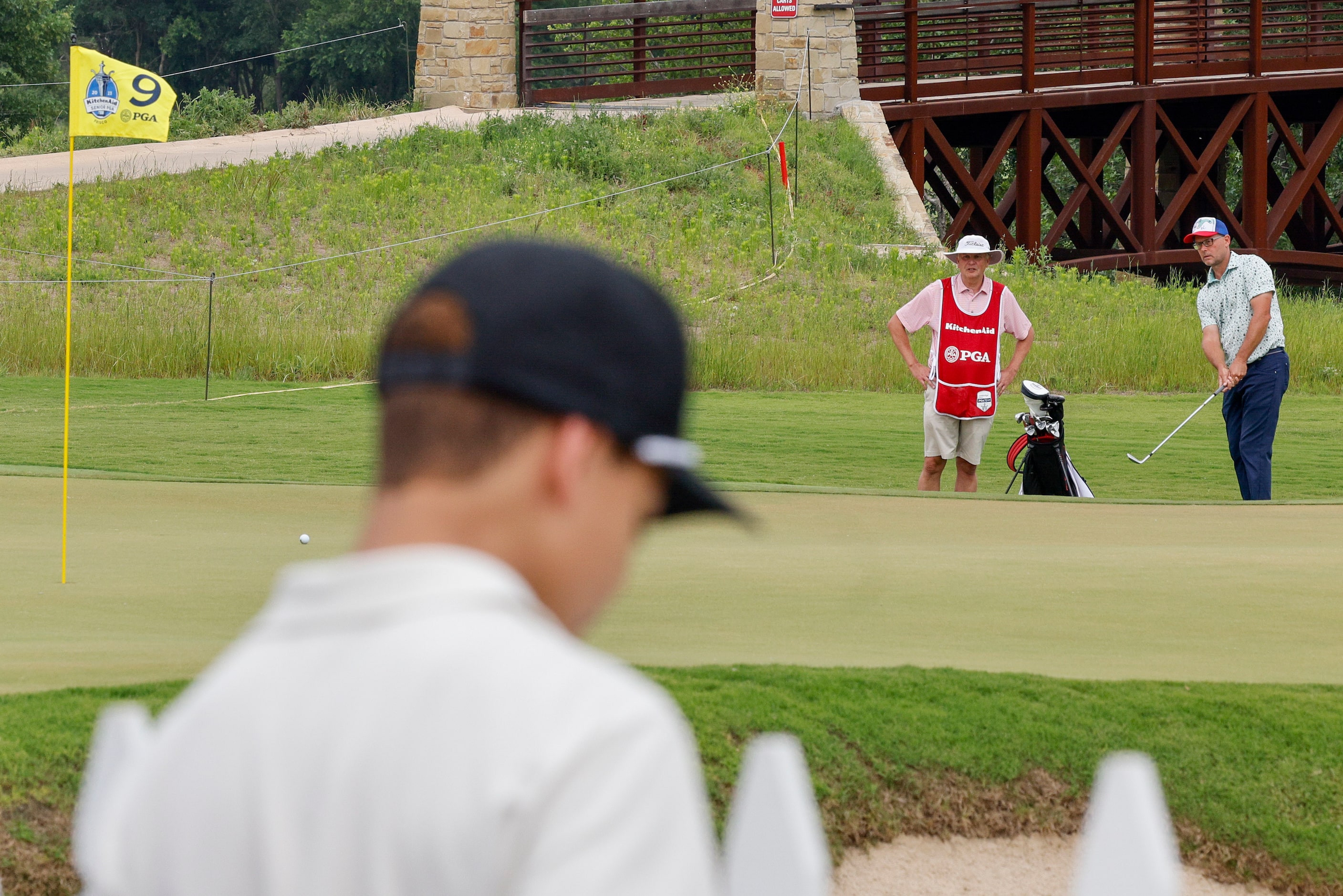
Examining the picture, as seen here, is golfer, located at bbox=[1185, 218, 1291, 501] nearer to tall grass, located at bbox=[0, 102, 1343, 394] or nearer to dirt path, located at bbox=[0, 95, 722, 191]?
tall grass, located at bbox=[0, 102, 1343, 394]

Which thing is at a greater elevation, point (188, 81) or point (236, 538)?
point (188, 81)

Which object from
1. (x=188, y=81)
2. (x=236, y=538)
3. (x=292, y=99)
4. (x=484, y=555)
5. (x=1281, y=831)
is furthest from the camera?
(x=292, y=99)

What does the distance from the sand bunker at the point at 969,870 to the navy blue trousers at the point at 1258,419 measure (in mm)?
6275

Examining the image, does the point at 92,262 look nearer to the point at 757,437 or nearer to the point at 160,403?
the point at 160,403

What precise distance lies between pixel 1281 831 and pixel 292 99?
7188 centimetres

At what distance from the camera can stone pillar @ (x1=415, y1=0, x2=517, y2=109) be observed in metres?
26.2

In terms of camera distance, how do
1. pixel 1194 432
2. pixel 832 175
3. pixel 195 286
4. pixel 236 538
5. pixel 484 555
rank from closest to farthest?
pixel 484 555, pixel 236 538, pixel 1194 432, pixel 195 286, pixel 832 175

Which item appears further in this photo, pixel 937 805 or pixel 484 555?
pixel 937 805

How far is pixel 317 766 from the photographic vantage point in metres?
1.03

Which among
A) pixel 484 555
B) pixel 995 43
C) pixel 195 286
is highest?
pixel 995 43

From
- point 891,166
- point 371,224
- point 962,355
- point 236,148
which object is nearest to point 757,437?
point 962,355

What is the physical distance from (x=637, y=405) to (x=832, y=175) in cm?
2238

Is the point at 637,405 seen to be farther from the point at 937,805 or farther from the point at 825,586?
the point at 825,586

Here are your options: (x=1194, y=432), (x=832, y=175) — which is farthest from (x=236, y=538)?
(x=832, y=175)
